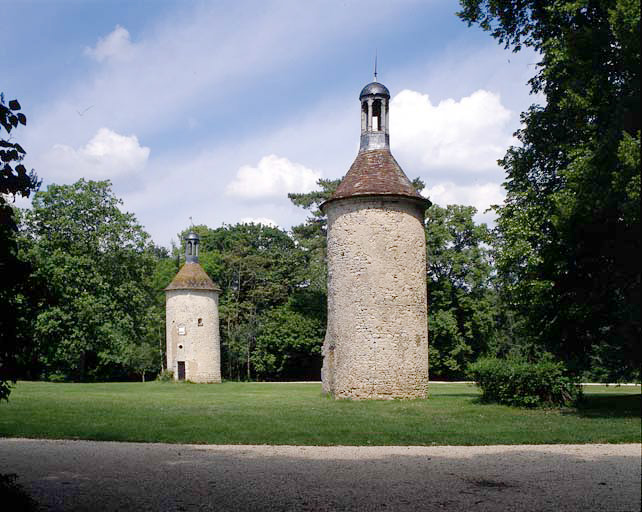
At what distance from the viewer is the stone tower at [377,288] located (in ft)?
65.7

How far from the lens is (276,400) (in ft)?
66.6

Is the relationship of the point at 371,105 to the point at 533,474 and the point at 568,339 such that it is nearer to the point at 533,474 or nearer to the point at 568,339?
the point at 568,339

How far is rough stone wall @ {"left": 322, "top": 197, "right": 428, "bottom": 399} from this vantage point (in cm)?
2002

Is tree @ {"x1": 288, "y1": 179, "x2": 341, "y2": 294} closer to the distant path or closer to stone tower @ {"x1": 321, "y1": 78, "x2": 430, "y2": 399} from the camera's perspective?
stone tower @ {"x1": 321, "y1": 78, "x2": 430, "y2": 399}

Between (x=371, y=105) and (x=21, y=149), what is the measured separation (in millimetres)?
17662

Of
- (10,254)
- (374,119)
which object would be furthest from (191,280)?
(10,254)

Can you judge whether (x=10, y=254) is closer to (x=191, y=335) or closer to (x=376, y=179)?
(x=376, y=179)

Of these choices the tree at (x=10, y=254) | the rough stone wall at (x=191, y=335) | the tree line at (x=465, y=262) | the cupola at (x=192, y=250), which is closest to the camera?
the tree line at (x=465, y=262)

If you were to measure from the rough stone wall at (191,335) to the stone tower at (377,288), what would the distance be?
57.2 ft

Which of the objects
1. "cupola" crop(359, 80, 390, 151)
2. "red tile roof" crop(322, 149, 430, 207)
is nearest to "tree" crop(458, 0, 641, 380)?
"red tile roof" crop(322, 149, 430, 207)

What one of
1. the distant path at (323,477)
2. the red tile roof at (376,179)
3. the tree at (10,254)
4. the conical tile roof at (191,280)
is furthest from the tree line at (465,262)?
the red tile roof at (376,179)

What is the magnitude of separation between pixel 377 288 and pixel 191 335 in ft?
64.8

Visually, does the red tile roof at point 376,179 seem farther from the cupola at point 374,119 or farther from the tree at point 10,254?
the tree at point 10,254

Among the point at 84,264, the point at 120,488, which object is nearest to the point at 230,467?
the point at 120,488
